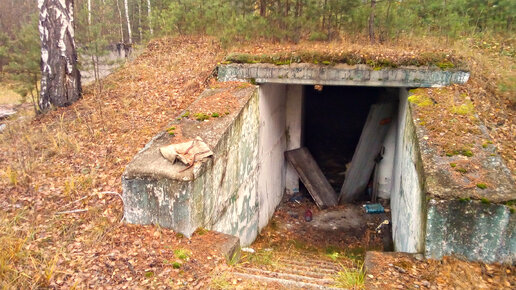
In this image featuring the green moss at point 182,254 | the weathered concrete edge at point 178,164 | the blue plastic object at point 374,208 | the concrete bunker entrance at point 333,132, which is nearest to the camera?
the green moss at point 182,254

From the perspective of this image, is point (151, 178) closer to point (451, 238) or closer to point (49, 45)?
point (451, 238)

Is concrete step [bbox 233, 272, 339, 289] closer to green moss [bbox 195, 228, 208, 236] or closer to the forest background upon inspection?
green moss [bbox 195, 228, 208, 236]

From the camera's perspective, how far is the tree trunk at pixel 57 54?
7.07 m

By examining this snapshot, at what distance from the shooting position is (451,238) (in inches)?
147

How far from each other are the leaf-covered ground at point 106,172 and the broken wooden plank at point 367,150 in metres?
1.85

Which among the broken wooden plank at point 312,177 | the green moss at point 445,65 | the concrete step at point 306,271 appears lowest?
the broken wooden plank at point 312,177

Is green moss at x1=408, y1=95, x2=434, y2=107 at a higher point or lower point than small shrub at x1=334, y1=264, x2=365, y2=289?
higher

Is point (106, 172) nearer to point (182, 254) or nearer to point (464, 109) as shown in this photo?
point (182, 254)

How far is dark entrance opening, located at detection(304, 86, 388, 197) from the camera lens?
33.1 ft

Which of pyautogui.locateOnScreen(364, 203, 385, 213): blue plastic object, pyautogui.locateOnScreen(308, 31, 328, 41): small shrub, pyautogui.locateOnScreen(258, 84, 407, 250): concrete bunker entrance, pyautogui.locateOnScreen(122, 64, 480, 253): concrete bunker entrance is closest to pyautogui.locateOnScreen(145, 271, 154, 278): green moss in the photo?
pyautogui.locateOnScreen(122, 64, 480, 253): concrete bunker entrance

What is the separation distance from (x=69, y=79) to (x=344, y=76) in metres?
5.52

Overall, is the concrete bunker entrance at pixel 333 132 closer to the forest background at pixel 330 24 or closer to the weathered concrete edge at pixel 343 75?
the weathered concrete edge at pixel 343 75

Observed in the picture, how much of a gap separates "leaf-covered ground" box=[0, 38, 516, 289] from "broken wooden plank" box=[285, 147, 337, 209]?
3.04m

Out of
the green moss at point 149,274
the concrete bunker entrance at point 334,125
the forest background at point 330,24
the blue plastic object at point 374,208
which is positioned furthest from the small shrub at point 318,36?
the green moss at point 149,274
